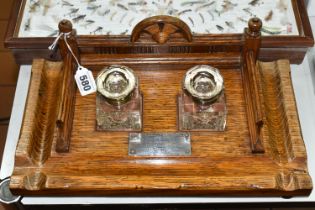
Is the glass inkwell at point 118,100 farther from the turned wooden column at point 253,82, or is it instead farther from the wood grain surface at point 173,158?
the turned wooden column at point 253,82

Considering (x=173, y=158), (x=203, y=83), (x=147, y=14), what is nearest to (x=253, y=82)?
(x=203, y=83)

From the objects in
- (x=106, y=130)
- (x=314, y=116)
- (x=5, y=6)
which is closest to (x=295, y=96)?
(x=314, y=116)

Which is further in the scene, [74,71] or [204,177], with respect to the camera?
[74,71]

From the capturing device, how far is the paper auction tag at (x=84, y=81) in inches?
37.2

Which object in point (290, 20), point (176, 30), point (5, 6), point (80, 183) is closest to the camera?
point (80, 183)

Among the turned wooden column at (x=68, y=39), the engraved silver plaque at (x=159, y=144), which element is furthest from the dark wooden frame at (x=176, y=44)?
the engraved silver plaque at (x=159, y=144)

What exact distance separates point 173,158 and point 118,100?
14cm

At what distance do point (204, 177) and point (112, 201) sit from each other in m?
0.18

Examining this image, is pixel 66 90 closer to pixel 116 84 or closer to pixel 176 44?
pixel 116 84

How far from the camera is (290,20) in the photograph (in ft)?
3.49

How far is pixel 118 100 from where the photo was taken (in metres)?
0.86

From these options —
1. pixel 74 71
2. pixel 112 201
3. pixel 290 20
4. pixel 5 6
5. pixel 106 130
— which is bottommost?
pixel 112 201

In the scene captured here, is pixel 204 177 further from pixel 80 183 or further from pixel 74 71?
pixel 74 71

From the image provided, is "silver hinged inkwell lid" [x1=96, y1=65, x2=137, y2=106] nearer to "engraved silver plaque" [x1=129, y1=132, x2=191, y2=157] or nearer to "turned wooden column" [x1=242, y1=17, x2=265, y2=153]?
"engraved silver plaque" [x1=129, y1=132, x2=191, y2=157]
